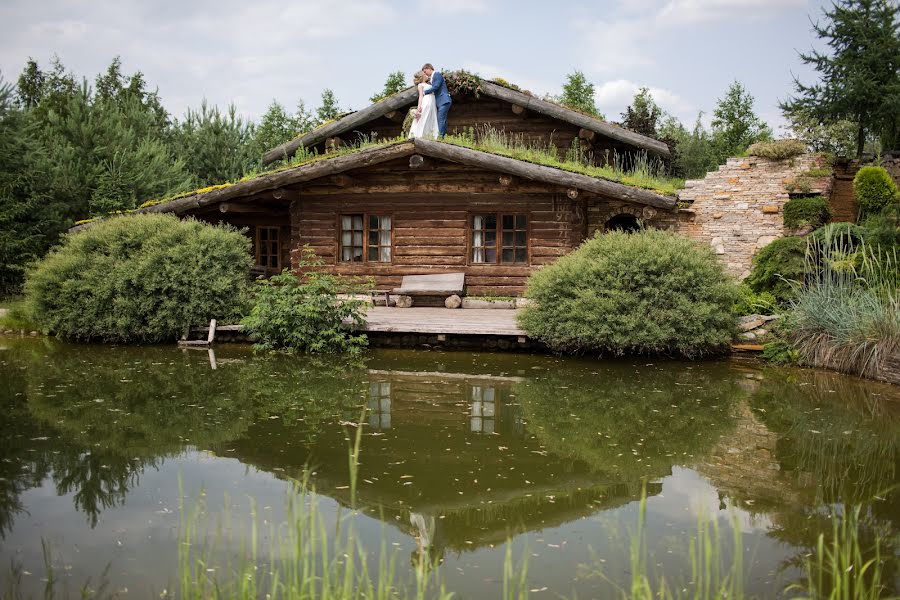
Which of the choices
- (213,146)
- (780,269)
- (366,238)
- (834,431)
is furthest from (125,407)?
(213,146)

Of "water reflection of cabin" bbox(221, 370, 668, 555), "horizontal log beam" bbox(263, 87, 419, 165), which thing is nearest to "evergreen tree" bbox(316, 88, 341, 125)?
"horizontal log beam" bbox(263, 87, 419, 165)

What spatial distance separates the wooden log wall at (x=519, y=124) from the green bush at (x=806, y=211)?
490 centimetres

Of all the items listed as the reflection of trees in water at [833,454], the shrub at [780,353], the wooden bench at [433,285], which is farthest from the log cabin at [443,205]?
the reflection of trees in water at [833,454]

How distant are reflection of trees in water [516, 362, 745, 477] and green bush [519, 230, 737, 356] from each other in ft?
1.80

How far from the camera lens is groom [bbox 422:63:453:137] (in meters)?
18.0

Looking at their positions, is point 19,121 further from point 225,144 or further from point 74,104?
point 225,144

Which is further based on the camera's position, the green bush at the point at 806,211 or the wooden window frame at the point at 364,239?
the wooden window frame at the point at 364,239

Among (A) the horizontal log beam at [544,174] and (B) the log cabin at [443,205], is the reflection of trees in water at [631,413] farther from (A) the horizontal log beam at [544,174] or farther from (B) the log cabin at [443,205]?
(B) the log cabin at [443,205]

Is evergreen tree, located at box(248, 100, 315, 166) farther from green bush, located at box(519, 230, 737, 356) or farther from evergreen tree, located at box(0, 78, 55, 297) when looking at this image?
green bush, located at box(519, 230, 737, 356)

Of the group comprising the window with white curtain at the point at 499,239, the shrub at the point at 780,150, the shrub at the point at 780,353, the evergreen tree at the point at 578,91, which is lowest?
the shrub at the point at 780,353

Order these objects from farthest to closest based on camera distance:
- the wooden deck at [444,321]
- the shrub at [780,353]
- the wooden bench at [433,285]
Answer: the wooden bench at [433,285], the wooden deck at [444,321], the shrub at [780,353]

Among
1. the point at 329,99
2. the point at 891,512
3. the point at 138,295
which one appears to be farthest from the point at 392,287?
the point at 329,99

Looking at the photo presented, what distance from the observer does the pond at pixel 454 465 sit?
4.79 meters

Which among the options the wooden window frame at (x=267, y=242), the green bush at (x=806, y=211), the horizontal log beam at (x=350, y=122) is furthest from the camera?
the wooden window frame at (x=267, y=242)
